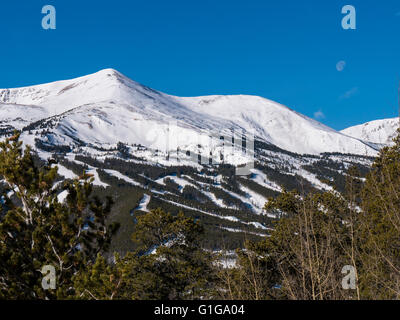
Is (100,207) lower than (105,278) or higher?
higher

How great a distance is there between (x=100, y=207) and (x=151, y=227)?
595 inches

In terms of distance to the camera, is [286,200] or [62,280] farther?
[286,200]

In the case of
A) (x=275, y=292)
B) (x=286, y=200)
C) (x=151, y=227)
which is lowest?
(x=275, y=292)

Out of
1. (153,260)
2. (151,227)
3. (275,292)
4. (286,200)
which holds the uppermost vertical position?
(286,200)
